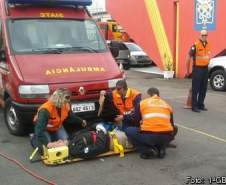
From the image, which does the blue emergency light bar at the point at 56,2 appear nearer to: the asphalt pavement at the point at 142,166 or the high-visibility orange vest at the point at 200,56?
the asphalt pavement at the point at 142,166

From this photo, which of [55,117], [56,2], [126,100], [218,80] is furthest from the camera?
[218,80]

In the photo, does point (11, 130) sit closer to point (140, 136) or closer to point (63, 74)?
point (63, 74)

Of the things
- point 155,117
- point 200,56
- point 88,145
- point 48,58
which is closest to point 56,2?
point 48,58

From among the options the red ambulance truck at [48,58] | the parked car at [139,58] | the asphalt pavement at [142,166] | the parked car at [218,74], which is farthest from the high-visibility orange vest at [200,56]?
the parked car at [139,58]

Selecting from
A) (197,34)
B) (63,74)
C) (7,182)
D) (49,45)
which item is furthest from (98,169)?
(197,34)

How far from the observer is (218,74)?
14766 millimetres

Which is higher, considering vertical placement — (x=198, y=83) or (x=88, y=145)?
(x=198, y=83)

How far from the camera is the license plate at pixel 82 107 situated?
299 inches

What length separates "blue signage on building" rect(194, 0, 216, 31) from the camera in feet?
56.6

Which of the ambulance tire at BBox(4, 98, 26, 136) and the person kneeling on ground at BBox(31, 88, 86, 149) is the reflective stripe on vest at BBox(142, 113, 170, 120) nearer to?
the person kneeling on ground at BBox(31, 88, 86, 149)

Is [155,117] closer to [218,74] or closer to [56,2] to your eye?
[56,2]

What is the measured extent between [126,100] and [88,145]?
4.20 ft

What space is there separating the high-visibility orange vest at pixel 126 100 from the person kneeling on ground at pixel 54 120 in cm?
71

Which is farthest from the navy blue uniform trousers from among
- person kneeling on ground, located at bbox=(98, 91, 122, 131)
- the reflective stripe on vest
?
the reflective stripe on vest
